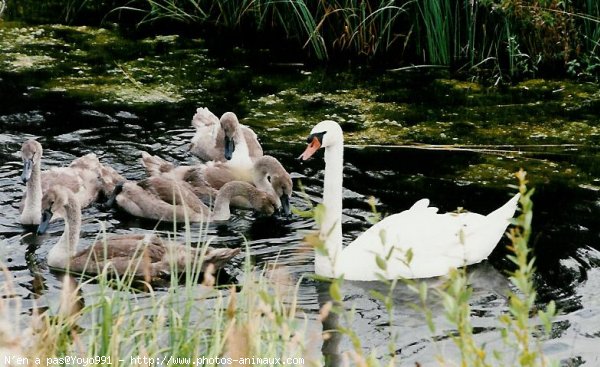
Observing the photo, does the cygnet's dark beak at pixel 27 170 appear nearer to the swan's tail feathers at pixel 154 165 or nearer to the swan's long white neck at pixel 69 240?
the swan's long white neck at pixel 69 240

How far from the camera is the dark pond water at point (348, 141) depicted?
700 cm

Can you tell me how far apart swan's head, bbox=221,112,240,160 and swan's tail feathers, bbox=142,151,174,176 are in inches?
18.5

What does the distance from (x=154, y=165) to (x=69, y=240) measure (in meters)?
1.54

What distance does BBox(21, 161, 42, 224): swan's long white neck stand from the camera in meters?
8.04

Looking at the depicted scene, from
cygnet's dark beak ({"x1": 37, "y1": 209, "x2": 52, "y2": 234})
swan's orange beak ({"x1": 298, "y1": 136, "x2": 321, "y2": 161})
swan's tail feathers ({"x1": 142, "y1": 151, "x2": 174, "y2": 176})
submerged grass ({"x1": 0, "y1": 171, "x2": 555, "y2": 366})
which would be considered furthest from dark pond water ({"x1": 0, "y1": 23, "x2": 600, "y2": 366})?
submerged grass ({"x1": 0, "y1": 171, "x2": 555, "y2": 366})

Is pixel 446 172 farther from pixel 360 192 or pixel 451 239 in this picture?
pixel 451 239

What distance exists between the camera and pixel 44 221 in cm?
795

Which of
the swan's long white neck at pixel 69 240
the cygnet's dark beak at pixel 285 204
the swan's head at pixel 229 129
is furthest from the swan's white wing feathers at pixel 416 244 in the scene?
the swan's head at pixel 229 129

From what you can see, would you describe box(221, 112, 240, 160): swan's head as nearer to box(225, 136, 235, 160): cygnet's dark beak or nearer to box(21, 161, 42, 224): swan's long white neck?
box(225, 136, 235, 160): cygnet's dark beak

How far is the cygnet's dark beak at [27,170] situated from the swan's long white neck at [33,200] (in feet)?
0.08

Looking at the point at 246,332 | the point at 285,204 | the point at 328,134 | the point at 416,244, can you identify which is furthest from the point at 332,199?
the point at 246,332

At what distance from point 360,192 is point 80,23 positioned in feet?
18.7

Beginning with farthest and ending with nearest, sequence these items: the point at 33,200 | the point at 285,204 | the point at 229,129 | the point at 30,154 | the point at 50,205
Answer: the point at 229,129
the point at 285,204
the point at 30,154
the point at 33,200
the point at 50,205

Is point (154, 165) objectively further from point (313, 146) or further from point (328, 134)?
point (328, 134)
